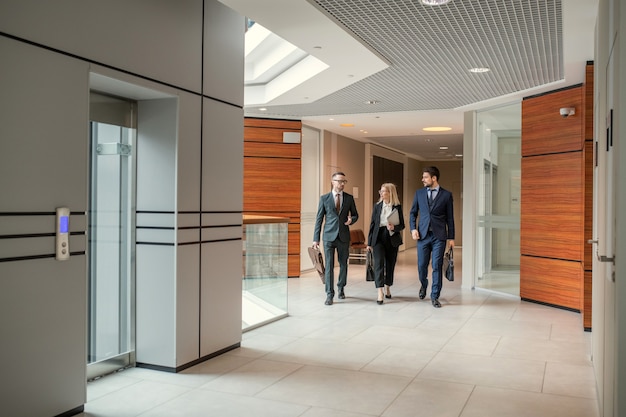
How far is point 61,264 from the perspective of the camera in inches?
145

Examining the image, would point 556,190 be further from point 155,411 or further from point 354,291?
point 155,411

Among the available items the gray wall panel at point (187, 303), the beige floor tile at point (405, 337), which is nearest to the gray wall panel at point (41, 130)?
the gray wall panel at point (187, 303)

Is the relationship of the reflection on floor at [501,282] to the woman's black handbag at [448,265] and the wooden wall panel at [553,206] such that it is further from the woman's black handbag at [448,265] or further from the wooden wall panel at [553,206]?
the woman's black handbag at [448,265]

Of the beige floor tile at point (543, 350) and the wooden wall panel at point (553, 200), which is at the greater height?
the wooden wall panel at point (553, 200)

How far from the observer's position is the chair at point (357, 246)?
45.4 feet

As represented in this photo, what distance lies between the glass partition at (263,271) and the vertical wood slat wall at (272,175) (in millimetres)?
4200

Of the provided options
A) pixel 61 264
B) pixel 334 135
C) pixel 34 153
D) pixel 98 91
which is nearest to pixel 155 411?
pixel 61 264

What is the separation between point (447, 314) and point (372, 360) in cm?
261

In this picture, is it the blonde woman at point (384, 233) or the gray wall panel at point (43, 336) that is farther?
the blonde woman at point (384, 233)

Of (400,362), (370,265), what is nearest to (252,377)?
(400,362)

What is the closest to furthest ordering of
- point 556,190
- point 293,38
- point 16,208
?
point 16,208 < point 293,38 < point 556,190

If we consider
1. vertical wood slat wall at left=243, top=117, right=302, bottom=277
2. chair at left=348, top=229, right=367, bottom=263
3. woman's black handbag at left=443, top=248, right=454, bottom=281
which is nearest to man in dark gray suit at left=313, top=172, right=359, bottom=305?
woman's black handbag at left=443, top=248, right=454, bottom=281

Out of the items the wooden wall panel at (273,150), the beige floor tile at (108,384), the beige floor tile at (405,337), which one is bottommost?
the beige floor tile at (108,384)

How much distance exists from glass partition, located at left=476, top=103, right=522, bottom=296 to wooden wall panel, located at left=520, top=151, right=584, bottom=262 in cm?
39
